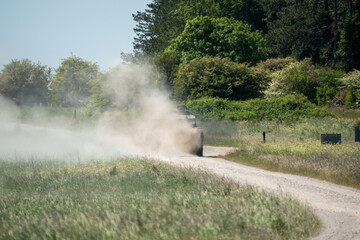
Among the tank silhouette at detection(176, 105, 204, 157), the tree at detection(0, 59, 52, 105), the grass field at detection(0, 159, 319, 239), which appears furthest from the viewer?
the tree at detection(0, 59, 52, 105)

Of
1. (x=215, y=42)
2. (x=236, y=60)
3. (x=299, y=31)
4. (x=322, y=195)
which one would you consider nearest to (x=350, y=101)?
(x=236, y=60)

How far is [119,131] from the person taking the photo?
107ft

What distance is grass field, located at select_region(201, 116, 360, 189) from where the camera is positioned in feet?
57.2

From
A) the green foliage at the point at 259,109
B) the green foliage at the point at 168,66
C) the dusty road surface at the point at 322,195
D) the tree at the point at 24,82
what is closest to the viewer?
the dusty road surface at the point at 322,195

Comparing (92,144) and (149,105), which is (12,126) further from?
(149,105)

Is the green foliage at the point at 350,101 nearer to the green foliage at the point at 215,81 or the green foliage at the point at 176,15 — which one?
the green foliage at the point at 215,81

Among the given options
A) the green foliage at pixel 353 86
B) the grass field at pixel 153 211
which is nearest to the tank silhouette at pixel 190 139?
the grass field at pixel 153 211

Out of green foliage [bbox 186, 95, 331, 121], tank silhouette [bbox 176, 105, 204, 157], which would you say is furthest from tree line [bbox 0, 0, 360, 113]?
tank silhouette [bbox 176, 105, 204, 157]

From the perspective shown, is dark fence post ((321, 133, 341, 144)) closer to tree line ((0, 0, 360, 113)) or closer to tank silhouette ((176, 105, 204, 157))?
tank silhouette ((176, 105, 204, 157))

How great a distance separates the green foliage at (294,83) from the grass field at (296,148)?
13.5 meters

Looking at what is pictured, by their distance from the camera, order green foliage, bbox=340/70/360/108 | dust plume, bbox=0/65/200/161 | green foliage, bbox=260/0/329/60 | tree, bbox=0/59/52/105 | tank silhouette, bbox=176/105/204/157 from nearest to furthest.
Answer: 1. tank silhouette, bbox=176/105/204/157
2. dust plume, bbox=0/65/200/161
3. tree, bbox=0/59/52/105
4. green foliage, bbox=340/70/360/108
5. green foliage, bbox=260/0/329/60

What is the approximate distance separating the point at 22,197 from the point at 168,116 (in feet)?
46.9

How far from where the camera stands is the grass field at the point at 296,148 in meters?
17.4

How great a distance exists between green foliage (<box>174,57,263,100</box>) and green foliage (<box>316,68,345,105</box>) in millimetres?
7354
